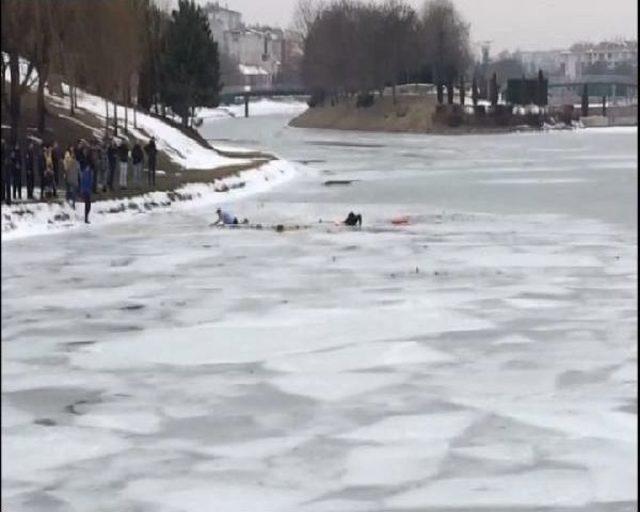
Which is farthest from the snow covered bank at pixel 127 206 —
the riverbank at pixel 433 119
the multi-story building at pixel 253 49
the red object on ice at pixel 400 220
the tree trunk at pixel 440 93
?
the multi-story building at pixel 253 49

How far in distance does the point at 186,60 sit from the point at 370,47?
47.9m

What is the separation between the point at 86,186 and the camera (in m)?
21.0

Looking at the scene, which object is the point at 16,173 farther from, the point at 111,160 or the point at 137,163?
the point at 137,163

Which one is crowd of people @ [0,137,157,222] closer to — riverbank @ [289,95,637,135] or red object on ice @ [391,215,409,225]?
red object on ice @ [391,215,409,225]

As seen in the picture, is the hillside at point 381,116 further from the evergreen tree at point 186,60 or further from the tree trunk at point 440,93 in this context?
the evergreen tree at point 186,60

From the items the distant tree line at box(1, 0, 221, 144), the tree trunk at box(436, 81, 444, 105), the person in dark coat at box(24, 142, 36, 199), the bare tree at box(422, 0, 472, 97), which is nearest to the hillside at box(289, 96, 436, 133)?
the tree trunk at box(436, 81, 444, 105)

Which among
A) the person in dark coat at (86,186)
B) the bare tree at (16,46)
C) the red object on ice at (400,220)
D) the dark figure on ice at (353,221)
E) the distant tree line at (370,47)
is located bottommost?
the red object on ice at (400,220)

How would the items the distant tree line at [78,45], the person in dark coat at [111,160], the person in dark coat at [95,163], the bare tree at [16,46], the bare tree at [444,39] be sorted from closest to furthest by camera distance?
1. the bare tree at [16,46]
2. the person in dark coat at [95,163]
3. the distant tree line at [78,45]
4. the person in dark coat at [111,160]
5. the bare tree at [444,39]

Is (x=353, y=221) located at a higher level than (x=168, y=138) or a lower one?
lower

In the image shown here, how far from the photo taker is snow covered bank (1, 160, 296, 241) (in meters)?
19.4

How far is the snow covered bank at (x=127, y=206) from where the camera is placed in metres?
19.4

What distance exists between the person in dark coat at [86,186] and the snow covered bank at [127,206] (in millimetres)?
289

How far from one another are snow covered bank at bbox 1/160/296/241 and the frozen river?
0.53 meters

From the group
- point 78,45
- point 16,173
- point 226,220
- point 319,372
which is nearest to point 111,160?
point 78,45
